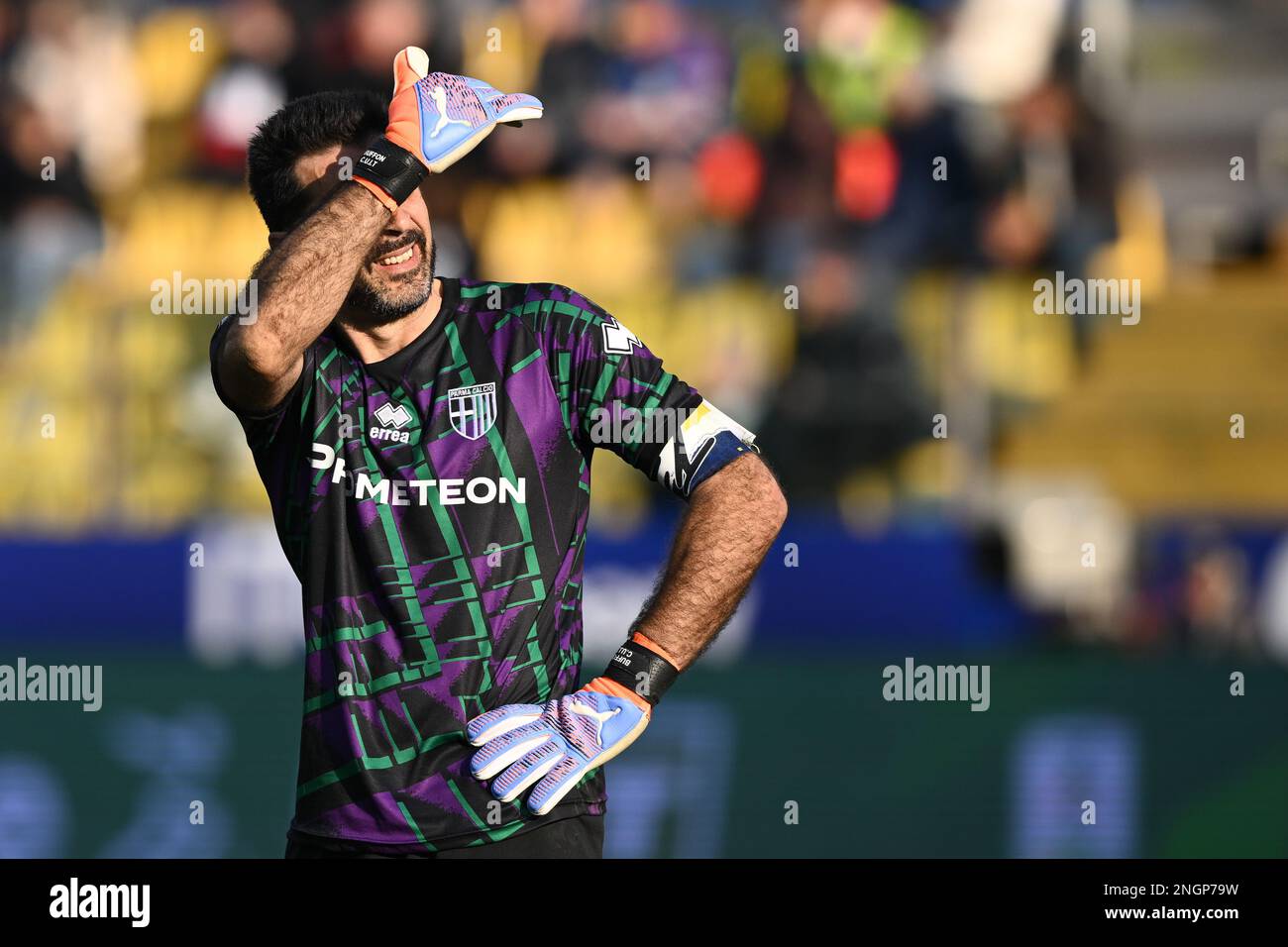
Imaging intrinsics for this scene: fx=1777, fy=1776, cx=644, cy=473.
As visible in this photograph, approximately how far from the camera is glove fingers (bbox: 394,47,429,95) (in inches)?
156

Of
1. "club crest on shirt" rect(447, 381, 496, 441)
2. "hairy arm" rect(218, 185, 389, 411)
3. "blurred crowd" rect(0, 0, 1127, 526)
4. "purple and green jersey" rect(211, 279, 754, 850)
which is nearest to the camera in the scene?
"hairy arm" rect(218, 185, 389, 411)

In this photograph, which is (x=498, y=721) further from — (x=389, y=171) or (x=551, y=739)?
(x=389, y=171)

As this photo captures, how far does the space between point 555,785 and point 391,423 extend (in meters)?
0.88

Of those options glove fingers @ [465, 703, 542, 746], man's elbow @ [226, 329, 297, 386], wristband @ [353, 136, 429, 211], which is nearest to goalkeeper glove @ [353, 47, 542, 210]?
wristband @ [353, 136, 429, 211]

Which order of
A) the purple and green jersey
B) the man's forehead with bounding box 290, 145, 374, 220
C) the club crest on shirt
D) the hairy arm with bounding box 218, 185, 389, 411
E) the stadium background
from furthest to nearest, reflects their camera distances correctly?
the stadium background → the man's forehead with bounding box 290, 145, 374, 220 → the club crest on shirt → the purple and green jersey → the hairy arm with bounding box 218, 185, 389, 411

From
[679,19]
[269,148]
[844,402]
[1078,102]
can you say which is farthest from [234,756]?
[1078,102]

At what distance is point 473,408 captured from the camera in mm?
3953

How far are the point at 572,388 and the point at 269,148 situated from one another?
93 centimetres

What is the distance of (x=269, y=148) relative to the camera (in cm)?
414

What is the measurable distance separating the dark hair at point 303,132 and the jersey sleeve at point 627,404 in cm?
59

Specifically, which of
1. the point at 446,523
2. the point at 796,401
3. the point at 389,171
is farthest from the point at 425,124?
the point at 796,401

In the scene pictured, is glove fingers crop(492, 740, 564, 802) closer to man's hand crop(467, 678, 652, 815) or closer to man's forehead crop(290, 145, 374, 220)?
man's hand crop(467, 678, 652, 815)

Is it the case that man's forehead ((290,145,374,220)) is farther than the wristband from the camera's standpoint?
Yes
